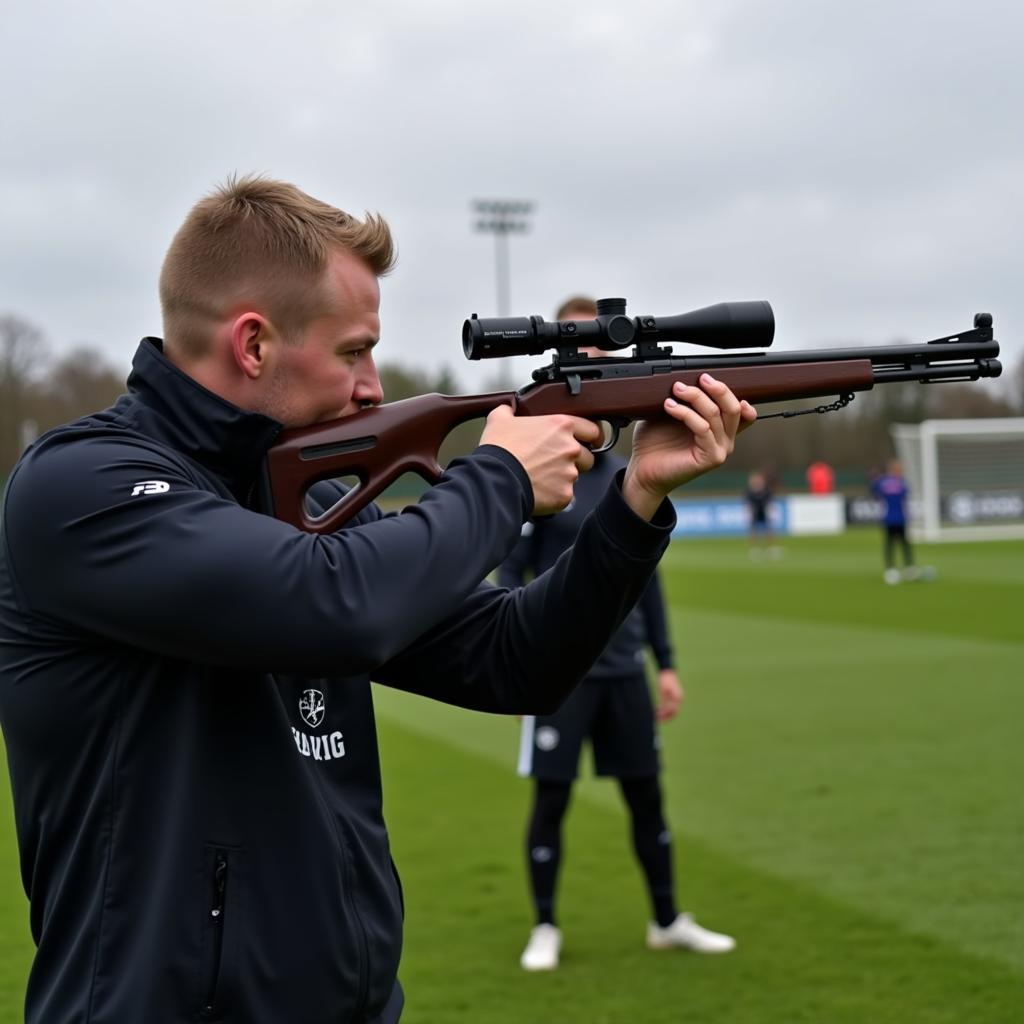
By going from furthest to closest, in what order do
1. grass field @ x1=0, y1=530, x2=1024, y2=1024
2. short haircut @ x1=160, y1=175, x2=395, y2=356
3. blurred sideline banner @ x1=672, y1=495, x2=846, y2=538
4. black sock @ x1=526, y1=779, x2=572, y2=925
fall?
blurred sideline banner @ x1=672, y1=495, x2=846, y2=538 < black sock @ x1=526, y1=779, x2=572, y2=925 < grass field @ x1=0, y1=530, x2=1024, y2=1024 < short haircut @ x1=160, y1=175, x2=395, y2=356

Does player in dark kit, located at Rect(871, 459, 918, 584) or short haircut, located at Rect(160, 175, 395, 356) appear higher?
short haircut, located at Rect(160, 175, 395, 356)

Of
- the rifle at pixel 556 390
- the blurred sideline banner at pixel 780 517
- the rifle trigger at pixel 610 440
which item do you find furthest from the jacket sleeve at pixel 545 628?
the blurred sideline banner at pixel 780 517

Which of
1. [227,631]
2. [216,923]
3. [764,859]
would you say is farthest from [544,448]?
[764,859]

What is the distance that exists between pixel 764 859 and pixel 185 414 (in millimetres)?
5676

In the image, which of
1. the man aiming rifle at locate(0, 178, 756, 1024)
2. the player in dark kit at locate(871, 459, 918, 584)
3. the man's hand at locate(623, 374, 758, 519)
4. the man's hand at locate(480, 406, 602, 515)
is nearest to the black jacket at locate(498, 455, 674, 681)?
the man's hand at locate(623, 374, 758, 519)

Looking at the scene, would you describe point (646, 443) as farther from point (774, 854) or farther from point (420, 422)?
point (774, 854)

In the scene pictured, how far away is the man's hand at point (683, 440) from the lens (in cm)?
247

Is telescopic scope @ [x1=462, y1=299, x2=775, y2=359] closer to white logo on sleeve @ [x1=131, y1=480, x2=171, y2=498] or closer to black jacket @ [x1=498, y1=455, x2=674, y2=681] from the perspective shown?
white logo on sleeve @ [x1=131, y1=480, x2=171, y2=498]

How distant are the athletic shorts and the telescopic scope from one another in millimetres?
3691

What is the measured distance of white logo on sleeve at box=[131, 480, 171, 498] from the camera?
6.66 feet

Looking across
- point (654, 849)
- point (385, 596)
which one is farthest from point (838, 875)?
point (385, 596)

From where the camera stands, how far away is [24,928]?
648cm

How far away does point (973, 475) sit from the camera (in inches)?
1683

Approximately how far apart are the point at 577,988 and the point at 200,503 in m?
4.15
